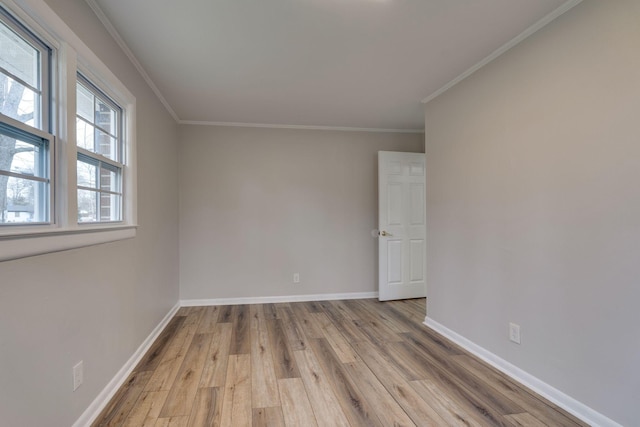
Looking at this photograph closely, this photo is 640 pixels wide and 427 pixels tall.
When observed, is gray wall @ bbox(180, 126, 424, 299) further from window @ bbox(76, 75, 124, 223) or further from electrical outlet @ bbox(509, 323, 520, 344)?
electrical outlet @ bbox(509, 323, 520, 344)

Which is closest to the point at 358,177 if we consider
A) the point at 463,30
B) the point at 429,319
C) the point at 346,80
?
the point at 346,80


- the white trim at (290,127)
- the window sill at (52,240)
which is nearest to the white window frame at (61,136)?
the window sill at (52,240)

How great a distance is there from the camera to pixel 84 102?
1802 mm

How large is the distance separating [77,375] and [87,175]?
1.11 m

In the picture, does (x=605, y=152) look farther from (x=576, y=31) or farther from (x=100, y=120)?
(x=100, y=120)

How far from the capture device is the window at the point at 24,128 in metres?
1.19

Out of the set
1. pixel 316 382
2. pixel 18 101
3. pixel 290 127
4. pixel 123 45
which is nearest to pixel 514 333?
pixel 316 382

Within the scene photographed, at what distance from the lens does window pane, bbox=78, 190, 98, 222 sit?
69.4 inches

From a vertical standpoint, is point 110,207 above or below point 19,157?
below

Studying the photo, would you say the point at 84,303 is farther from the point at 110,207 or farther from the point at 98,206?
the point at 110,207

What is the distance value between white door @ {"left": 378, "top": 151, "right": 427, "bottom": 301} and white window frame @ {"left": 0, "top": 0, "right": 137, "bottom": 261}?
3.07 metres

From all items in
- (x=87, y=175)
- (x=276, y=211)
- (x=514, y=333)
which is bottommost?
(x=514, y=333)

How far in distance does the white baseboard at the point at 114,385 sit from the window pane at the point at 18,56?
1.69m

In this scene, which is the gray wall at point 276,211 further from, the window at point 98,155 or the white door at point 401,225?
the window at point 98,155
